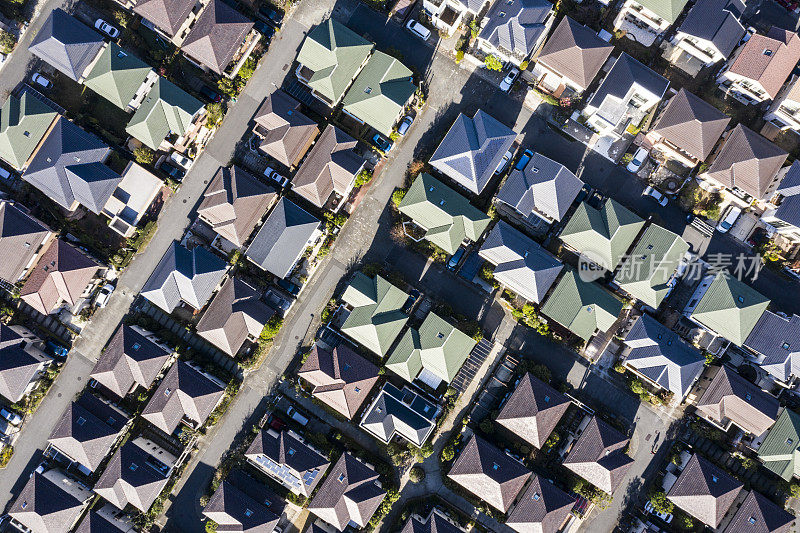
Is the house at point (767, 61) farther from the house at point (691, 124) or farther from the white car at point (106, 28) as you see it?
the white car at point (106, 28)

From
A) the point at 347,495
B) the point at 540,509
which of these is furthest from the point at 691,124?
the point at 347,495

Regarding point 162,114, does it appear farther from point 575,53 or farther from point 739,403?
point 739,403

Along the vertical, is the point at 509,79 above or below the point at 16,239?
above

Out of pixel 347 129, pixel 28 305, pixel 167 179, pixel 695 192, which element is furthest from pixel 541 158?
pixel 28 305

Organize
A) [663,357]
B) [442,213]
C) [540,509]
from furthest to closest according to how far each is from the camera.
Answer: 1. [442,213]
2. [540,509]
3. [663,357]

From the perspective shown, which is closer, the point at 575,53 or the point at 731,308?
the point at 731,308

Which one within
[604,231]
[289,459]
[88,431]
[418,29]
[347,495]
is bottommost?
[88,431]

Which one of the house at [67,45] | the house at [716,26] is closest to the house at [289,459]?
the house at [67,45]

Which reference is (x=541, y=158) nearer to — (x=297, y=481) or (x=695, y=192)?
(x=695, y=192)
